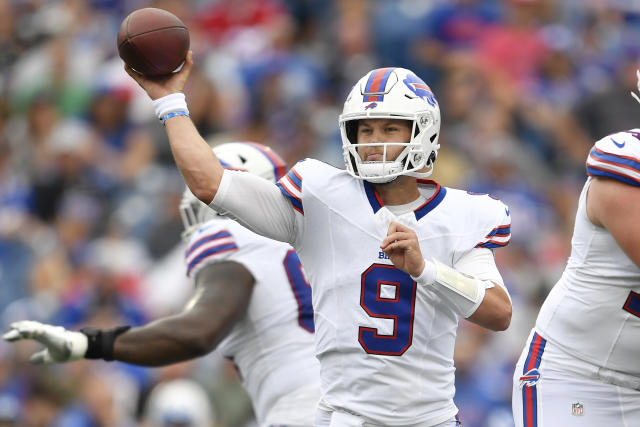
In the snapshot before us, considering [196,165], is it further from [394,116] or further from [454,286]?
[454,286]

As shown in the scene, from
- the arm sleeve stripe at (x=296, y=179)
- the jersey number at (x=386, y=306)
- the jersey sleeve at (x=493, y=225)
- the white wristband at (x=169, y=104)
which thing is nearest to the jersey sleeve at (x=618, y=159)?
the jersey sleeve at (x=493, y=225)

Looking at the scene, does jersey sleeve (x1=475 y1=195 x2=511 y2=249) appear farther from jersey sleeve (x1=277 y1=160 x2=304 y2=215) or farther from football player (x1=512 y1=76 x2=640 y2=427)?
jersey sleeve (x1=277 y1=160 x2=304 y2=215)

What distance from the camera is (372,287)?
411cm

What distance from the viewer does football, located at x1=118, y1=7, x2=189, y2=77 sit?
162 inches

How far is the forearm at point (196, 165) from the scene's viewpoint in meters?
4.01

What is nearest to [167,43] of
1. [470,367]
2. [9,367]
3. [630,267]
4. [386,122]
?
[386,122]

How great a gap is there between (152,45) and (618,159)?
1.70 metres

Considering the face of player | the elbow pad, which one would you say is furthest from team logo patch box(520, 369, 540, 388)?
the face of player

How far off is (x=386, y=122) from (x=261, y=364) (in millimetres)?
1486

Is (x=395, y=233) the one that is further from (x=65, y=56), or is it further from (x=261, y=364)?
(x=65, y=56)

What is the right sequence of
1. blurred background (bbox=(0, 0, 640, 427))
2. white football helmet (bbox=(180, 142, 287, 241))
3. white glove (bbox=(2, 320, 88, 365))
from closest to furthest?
1. white glove (bbox=(2, 320, 88, 365))
2. white football helmet (bbox=(180, 142, 287, 241))
3. blurred background (bbox=(0, 0, 640, 427))

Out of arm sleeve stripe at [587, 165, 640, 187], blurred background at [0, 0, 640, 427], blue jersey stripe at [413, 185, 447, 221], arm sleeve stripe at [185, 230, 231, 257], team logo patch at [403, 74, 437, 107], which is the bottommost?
blurred background at [0, 0, 640, 427]

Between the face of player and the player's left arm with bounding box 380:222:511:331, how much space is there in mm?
398

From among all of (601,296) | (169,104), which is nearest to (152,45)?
(169,104)
